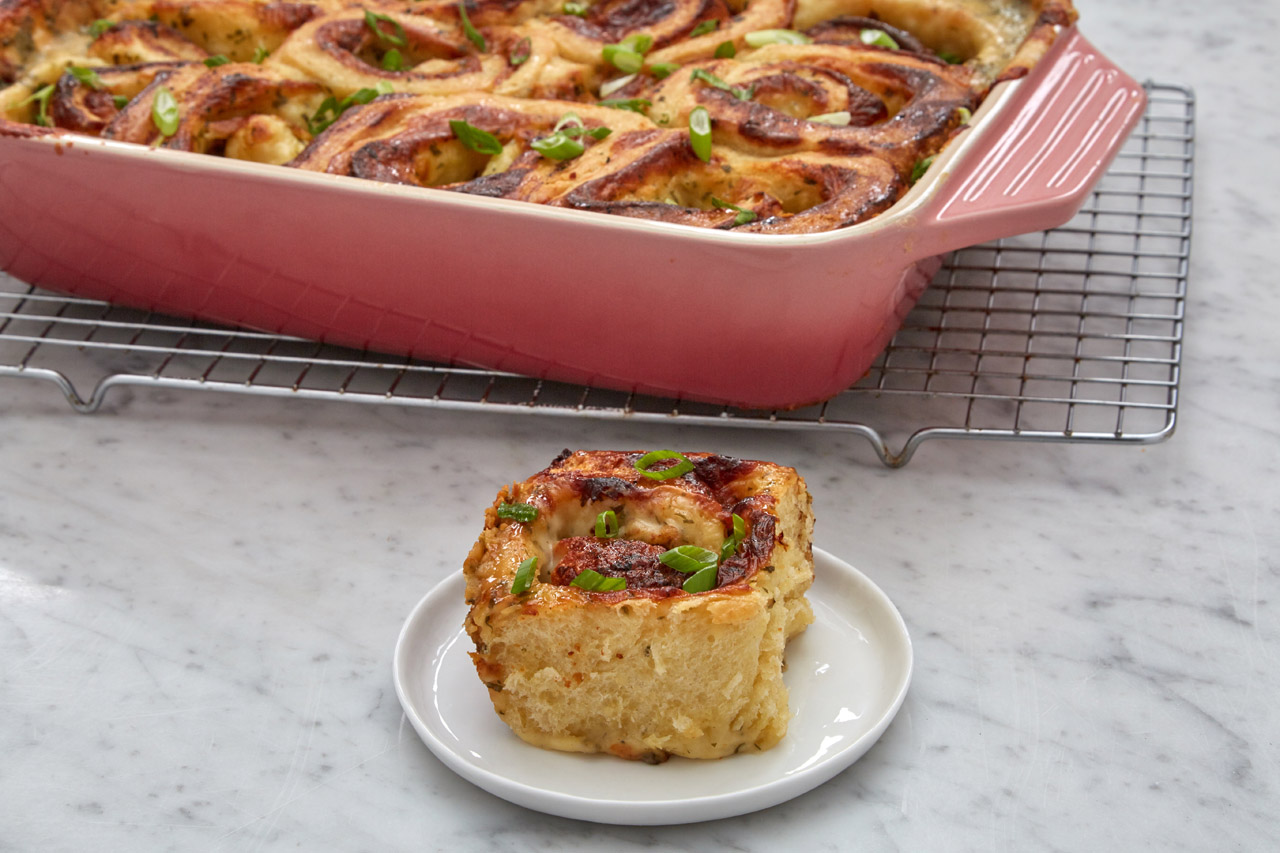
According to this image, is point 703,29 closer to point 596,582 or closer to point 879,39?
point 879,39

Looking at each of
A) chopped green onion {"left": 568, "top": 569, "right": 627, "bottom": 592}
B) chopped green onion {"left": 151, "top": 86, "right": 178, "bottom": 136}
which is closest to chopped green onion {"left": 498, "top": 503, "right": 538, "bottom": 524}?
chopped green onion {"left": 568, "top": 569, "right": 627, "bottom": 592}

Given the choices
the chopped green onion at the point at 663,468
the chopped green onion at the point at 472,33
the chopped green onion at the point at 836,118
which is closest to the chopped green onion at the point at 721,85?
the chopped green onion at the point at 836,118

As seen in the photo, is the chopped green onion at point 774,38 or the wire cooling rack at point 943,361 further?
the chopped green onion at point 774,38

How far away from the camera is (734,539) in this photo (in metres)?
1.47

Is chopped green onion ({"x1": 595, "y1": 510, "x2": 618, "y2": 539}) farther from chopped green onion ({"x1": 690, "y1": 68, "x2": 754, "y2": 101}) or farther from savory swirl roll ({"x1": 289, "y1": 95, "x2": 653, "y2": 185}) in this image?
chopped green onion ({"x1": 690, "y1": 68, "x2": 754, "y2": 101})

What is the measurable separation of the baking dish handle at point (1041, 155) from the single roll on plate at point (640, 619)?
55 cm

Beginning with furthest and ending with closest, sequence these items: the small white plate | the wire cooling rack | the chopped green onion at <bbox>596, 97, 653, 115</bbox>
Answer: the chopped green onion at <bbox>596, 97, 653, 115</bbox> → the wire cooling rack → the small white plate

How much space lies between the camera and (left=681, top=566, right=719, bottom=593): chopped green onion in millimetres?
1410

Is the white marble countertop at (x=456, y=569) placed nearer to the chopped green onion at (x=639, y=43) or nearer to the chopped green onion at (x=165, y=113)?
the chopped green onion at (x=165, y=113)

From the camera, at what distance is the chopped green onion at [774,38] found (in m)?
2.46

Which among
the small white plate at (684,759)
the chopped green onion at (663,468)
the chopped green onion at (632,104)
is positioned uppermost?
the chopped green onion at (663,468)

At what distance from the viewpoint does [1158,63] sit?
3248mm

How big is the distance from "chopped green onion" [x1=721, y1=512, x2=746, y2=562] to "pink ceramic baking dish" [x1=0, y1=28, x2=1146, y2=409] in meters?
0.45

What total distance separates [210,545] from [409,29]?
114 cm
